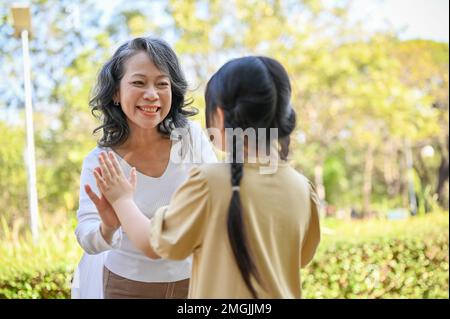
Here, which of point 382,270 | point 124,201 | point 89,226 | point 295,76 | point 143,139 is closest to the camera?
point 124,201

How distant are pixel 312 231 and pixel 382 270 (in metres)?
3.58

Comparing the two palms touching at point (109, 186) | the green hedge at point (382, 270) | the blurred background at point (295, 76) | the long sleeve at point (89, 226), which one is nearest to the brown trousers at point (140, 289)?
the long sleeve at point (89, 226)

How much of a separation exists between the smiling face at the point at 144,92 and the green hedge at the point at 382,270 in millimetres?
2907

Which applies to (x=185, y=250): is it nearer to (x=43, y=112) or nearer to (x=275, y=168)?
(x=275, y=168)

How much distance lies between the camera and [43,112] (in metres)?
8.56

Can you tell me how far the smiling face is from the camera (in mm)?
1609

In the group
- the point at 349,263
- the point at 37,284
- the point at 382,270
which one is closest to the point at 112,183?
the point at 37,284

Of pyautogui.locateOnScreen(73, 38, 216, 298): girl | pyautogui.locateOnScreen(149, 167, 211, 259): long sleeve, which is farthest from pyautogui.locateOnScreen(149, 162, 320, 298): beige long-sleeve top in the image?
pyautogui.locateOnScreen(73, 38, 216, 298): girl

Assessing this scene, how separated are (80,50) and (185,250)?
7602 millimetres

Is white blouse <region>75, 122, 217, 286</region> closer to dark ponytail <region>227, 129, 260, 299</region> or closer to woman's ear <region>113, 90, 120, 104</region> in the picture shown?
woman's ear <region>113, 90, 120, 104</region>

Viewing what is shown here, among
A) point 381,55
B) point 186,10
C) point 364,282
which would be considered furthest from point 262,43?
point 364,282

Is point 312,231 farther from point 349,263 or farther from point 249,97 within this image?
point 349,263

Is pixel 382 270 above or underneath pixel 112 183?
underneath

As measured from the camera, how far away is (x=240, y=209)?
44.7 inches
